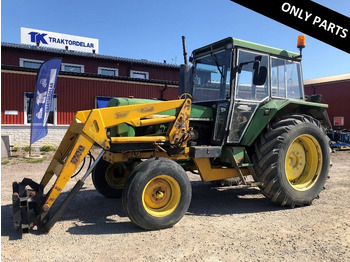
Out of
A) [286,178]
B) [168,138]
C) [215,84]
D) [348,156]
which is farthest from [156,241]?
[348,156]

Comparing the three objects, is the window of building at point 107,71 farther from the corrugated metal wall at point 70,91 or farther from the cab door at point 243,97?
the cab door at point 243,97

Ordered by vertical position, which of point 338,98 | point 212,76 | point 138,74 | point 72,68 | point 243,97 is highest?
point 72,68

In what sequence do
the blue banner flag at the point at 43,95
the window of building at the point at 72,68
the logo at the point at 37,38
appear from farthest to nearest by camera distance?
the logo at the point at 37,38 < the window of building at the point at 72,68 < the blue banner flag at the point at 43,95

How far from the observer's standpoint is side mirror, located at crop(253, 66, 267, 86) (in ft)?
15.4

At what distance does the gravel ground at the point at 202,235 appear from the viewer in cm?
328

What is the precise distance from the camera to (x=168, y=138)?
4676 mm

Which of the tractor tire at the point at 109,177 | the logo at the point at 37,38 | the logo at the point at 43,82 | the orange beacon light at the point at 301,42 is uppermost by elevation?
the logo at the point at 37,38

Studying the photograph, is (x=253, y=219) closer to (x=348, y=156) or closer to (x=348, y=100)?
(x=348, y=156)

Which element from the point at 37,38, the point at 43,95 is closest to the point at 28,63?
the point at 37,38

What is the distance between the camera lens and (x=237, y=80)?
5031 millimetres

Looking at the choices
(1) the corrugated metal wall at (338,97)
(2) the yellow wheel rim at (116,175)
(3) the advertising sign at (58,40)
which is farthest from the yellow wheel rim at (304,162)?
(3) the advertising sign at (58,40)

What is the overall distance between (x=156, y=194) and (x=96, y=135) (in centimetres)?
111

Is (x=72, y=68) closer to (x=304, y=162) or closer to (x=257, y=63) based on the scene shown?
(x=257, y=63)

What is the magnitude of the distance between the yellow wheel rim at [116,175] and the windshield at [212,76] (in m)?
1.86
